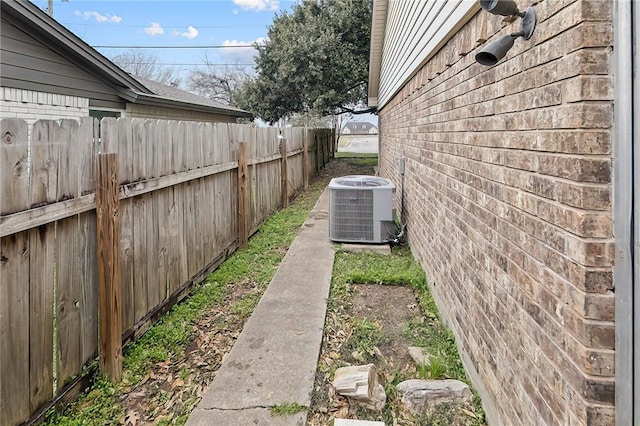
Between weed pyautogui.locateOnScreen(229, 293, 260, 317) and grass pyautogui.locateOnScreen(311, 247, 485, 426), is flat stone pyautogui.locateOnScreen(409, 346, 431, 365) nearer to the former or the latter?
grass pyautogui.locateOnScreen(311, 247, 485, 426)

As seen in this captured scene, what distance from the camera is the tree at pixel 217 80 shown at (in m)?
40.8

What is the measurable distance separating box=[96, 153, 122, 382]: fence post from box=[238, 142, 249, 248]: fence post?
9.72 ft

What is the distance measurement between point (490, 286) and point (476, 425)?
0.70 metres

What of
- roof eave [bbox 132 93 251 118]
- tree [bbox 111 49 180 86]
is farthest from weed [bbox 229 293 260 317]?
tree [bbox 111 49 180 86]

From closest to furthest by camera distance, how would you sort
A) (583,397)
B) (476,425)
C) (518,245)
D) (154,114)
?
1. (583,397)
2. (518,245)
3. (476,425)
4. (154,114)

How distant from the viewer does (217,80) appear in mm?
41594

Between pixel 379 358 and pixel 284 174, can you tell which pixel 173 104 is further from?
pixel 379 358

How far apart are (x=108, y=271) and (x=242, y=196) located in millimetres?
3172

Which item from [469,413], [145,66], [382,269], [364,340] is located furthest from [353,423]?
[145,66]

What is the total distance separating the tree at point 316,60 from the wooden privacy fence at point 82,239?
14.2m

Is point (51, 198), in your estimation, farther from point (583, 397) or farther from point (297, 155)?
point (297, 155)

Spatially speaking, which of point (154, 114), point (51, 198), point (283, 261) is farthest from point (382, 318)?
point (154, 114)

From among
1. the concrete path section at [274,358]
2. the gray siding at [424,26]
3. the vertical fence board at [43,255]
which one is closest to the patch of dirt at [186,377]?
the concrete path section at [274,358]

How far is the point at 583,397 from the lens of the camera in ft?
4.37
